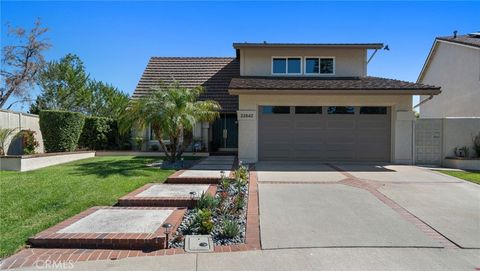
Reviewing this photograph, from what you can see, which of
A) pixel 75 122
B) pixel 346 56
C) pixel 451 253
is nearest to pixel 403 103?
pixel 346 56

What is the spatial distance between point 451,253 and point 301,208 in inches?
111

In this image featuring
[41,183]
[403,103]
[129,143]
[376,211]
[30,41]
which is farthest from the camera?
[30,41]

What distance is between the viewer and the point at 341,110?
1470 centimetres

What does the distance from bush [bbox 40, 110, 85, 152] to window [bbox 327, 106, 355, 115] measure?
11890 mm

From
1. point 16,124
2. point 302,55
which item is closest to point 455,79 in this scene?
point 302,55

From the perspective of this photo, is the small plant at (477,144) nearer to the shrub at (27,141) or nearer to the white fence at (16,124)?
the shrub at (27,141)

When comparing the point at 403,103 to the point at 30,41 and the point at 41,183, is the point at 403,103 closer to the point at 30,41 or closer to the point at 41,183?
the point at 41,183

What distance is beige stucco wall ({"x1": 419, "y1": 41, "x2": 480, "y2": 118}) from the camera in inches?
734

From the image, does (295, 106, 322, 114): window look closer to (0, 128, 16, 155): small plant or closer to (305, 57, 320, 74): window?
(305, 57, 320, 74): window

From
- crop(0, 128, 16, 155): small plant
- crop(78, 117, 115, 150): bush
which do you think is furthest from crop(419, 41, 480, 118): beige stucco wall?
crop(0, 128, 16, 155): small plant

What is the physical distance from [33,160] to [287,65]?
40.0ft

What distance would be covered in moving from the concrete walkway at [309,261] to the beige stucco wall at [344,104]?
9835mm

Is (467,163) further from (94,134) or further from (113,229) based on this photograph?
(94,134)

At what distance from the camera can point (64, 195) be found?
24.6 ft
